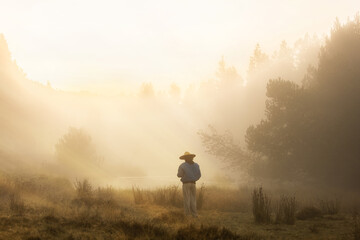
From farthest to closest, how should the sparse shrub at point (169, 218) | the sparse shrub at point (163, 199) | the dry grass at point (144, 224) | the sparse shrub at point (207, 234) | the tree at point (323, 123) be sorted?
the tree at point (323, 123) → the sparse shrub at point (163, 199) → the sparse shrub at point (169, 218) → the dry grass at point (144, 224) → the sparse shrub at point (207, 234)

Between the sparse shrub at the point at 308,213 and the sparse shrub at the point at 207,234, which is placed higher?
the sparse shrub at the point at 308,213

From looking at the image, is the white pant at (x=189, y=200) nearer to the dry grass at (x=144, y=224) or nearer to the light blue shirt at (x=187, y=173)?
the light blue shirt at (x=187, y=173)

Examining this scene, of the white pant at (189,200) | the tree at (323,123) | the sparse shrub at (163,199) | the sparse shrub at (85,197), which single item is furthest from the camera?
the tree at (323,123)

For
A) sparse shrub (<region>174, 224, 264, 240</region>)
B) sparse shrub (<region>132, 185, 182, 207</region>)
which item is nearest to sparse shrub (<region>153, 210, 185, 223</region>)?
sparse shrub (<region>174, 224, 264, 240</region>)

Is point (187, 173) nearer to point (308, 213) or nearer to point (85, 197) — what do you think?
point (308, 213)

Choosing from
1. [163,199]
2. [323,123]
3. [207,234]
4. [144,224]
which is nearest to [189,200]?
[144,224]

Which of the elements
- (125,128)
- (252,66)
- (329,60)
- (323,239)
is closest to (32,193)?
(323,239)

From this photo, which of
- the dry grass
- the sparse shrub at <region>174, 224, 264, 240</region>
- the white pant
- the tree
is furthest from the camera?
the tree

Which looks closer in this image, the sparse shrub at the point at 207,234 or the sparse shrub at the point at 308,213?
the sparse shrub at the point at 207,234

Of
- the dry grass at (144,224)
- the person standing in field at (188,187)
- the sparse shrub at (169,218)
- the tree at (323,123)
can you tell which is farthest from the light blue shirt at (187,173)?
the tree at (323,123)

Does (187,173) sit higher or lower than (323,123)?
lower

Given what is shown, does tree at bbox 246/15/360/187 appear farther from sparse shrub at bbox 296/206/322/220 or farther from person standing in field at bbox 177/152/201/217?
person standing in field at bbox 177/152/201/217

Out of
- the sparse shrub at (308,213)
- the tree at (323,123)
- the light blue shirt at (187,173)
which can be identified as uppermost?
the tree at (323,123)

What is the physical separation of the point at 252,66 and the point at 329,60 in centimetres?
5461
